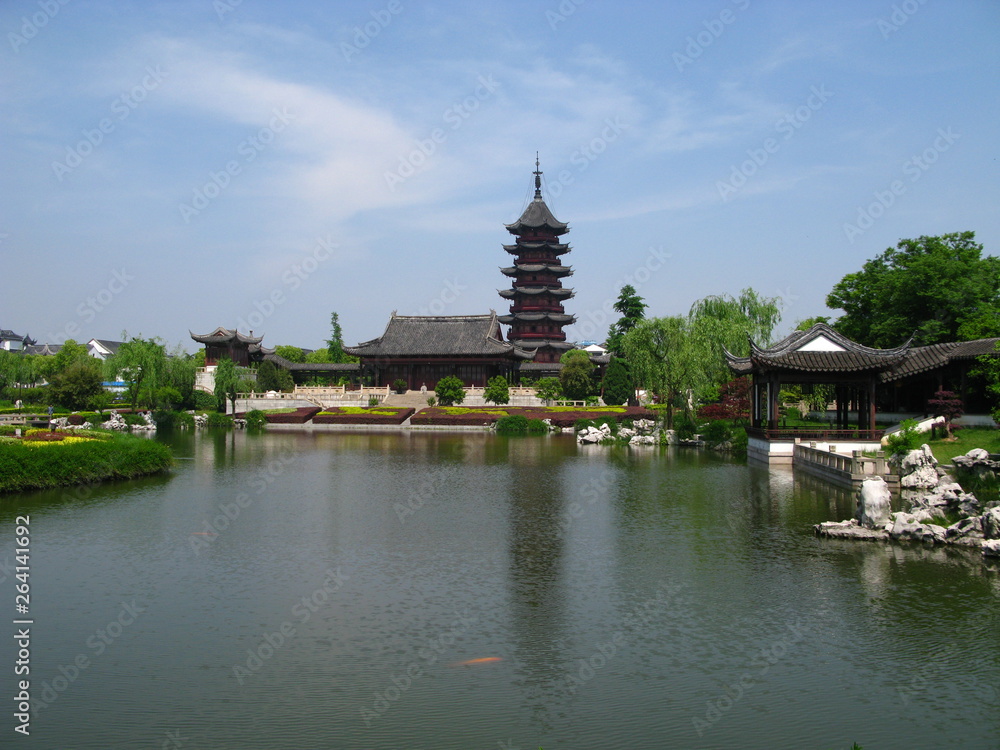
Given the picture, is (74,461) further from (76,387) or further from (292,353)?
(292,353)

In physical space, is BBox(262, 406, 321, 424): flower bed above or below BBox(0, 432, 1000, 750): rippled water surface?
above

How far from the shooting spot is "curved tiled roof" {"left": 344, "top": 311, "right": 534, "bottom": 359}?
192 ft

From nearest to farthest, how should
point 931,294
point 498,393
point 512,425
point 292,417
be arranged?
point 931,294
point 512,425
point 292,417
point 498,393

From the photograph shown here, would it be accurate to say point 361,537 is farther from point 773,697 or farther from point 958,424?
point 958,424

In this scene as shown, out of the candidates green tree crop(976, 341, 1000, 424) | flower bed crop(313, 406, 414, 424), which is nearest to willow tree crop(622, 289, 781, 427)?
green tree crop(976, 341, 1000, 424)

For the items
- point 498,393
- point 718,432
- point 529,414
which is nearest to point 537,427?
point 529,414

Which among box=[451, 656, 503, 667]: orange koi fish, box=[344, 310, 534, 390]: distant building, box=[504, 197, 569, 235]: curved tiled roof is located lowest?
box=[451, 656, 503, 667]: orange koi fish

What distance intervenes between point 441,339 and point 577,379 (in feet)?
46.6

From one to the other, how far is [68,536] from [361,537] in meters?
5.12

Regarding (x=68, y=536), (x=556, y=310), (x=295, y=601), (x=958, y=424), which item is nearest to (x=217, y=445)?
(x=68, y=536)

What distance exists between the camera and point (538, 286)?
68.0 m

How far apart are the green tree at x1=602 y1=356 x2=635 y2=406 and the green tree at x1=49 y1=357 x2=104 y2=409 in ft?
95.7

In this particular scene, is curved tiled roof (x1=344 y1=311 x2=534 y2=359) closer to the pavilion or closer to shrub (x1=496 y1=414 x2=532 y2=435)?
shrub (x1=496 y1=414 x2=532 y2=435)

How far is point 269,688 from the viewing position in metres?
8.26
